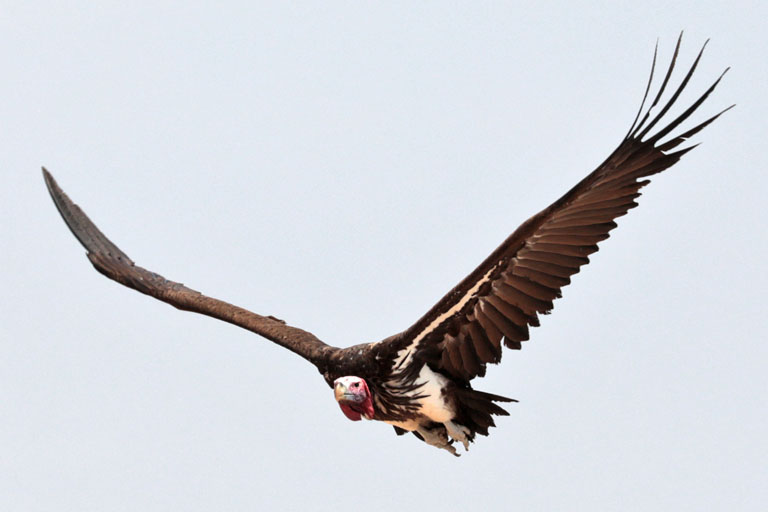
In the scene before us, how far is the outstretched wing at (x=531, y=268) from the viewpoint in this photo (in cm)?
1177

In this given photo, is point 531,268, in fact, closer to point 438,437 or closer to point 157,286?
point 438,437

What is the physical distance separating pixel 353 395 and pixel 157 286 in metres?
4.28

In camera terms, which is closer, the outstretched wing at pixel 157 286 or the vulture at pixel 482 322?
the vulture at pixel 482 322

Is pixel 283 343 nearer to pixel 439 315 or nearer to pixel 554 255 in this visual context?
pixel 439 315

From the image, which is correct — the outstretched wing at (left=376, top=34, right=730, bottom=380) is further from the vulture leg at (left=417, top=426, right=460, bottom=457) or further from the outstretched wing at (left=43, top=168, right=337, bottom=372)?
the outstretched wing at (left=43, top=168, right=337, bottom=372)

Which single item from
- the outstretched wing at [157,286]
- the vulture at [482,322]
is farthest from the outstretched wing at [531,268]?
the outstretched wing at [157,286]

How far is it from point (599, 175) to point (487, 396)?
2.65 metres

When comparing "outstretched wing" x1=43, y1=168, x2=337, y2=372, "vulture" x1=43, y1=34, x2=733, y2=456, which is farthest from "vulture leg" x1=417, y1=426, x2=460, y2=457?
"outstretched wing" x1=43, y1=168, x2=337, y2=372

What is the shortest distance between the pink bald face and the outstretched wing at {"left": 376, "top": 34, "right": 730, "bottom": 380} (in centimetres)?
38

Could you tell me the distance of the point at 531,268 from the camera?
12.2 metres

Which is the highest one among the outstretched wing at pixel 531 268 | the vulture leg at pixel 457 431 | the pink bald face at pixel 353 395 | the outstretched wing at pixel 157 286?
the outstretched wing at pixel 157 286

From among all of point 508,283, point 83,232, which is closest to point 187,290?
point 83,232

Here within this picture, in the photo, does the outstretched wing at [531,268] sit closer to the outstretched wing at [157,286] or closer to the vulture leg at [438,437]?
the vulture leg at [438,437]

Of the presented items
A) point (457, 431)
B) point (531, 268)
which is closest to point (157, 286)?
point (457, 431)
